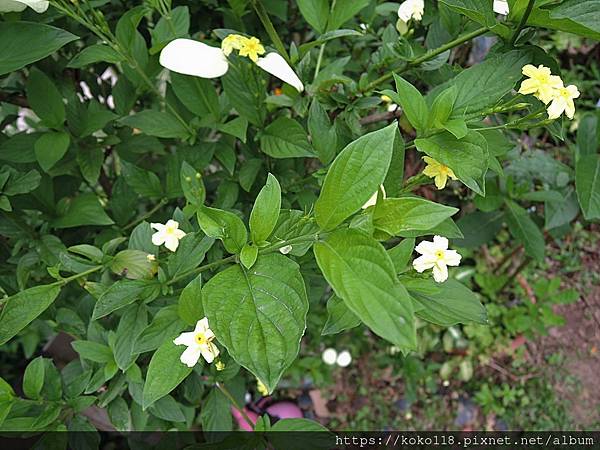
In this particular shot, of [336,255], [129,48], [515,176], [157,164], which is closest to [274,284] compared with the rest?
[336,255]

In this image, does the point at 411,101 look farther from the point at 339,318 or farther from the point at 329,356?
the point at 329,356

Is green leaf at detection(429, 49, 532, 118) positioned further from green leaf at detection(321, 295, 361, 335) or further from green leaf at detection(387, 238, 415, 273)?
green leaf at detection(321, 295, 361, 335)

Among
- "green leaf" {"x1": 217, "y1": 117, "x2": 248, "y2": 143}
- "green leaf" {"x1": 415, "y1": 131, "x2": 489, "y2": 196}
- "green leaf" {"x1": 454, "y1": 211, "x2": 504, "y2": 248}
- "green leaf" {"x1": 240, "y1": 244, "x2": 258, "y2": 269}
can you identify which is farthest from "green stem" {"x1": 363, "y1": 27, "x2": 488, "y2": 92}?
"green leaf" {"x1": 454, "y1": 211, "x2": 504, "y2": 248}

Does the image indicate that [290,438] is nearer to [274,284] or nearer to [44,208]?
[274,284]

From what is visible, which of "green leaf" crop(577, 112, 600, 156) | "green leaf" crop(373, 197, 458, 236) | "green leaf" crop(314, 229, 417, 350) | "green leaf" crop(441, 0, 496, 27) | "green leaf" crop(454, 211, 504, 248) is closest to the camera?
"green leaf" crop(314, 229, 417, 350)

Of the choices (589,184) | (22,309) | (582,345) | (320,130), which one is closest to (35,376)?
(22,309)

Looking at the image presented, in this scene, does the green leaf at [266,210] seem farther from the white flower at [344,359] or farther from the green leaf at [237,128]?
the white flower at [344,359]
